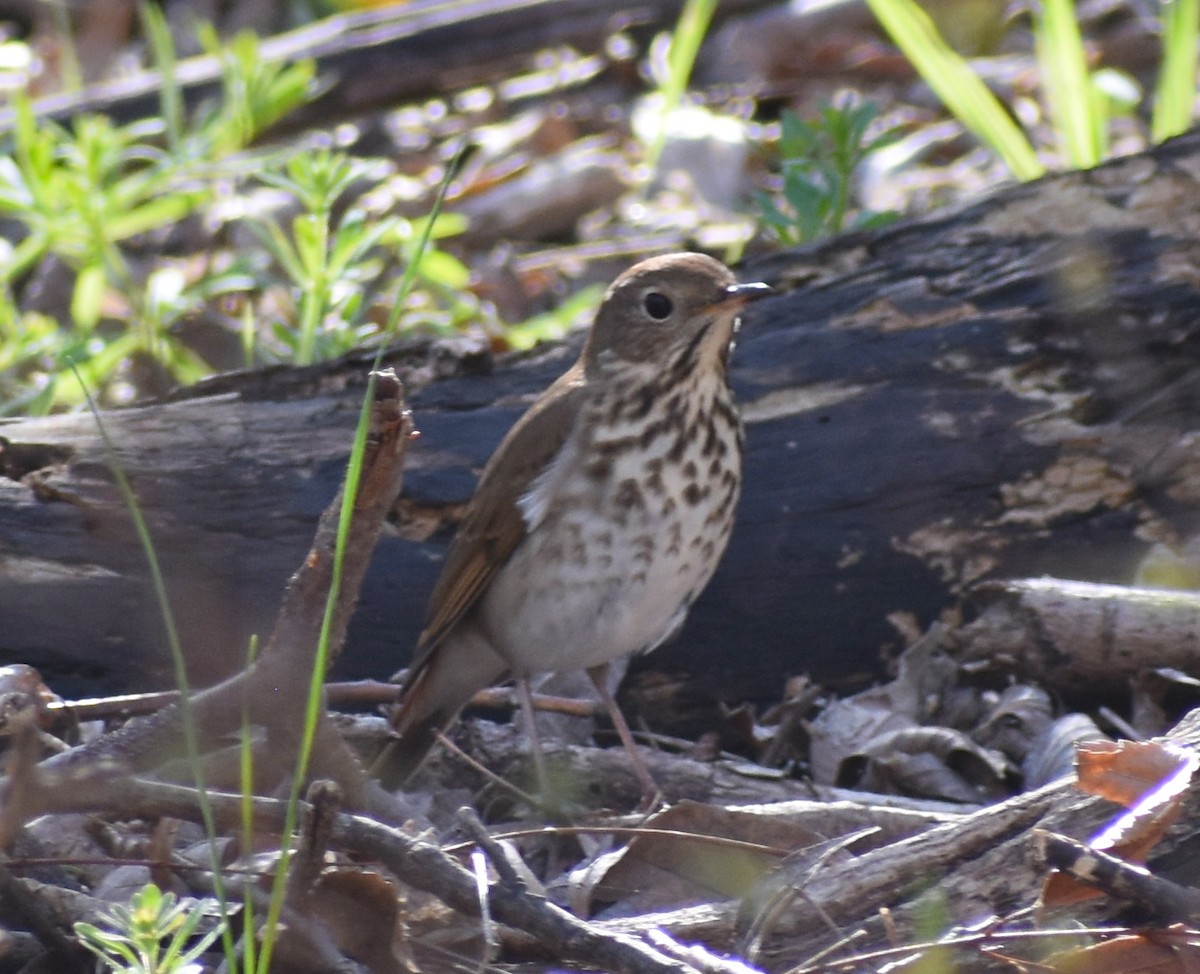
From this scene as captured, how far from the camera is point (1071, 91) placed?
4664 mm

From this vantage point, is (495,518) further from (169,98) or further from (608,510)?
(169,98)

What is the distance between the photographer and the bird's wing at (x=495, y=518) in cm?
357

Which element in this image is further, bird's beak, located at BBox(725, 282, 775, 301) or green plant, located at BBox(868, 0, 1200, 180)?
green plant, located at BBox(868, 0, 1200, 180)

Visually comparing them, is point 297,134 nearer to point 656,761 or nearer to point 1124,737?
point 656,761

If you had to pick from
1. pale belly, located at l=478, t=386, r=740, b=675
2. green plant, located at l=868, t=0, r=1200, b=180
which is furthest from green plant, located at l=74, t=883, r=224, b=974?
green plant, located at l=868, t=0, r=1200, b=180

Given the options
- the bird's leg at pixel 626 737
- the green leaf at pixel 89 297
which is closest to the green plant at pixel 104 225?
the green leaf at pixel 89 297

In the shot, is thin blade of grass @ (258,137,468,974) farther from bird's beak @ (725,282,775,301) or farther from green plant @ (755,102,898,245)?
green plant @ (755,102,898,245)

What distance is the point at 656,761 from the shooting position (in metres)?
3.49

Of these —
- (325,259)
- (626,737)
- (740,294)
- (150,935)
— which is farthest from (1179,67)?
(150,935)

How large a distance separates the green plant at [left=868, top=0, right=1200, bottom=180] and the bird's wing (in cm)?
172

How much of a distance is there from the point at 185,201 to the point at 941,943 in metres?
3.47

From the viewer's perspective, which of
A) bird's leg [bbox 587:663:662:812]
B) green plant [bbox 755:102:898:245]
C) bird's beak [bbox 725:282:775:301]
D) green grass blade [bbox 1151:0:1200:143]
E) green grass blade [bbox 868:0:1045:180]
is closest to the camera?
bird's leg [bbox 587:663:662:812]

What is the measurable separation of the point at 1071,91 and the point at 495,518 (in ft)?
7.08

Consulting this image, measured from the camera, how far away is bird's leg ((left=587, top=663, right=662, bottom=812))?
3.33m
